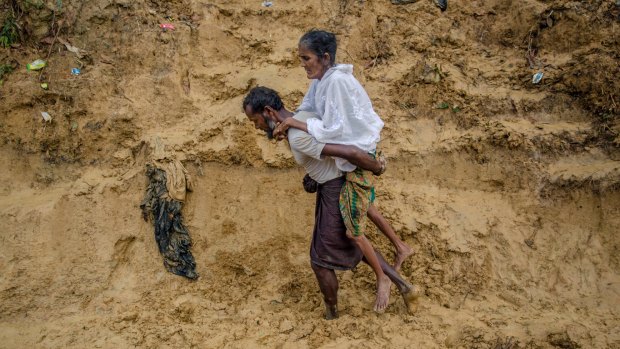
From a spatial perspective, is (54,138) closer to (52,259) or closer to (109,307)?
(52,259)

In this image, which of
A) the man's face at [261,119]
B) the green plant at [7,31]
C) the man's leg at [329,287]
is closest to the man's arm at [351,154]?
the man's face at [261,119]

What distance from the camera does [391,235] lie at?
3.43m

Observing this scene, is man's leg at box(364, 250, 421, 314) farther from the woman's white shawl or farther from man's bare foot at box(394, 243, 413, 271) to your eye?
the woman's white shawl

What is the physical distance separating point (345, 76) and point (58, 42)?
2884 millimetres

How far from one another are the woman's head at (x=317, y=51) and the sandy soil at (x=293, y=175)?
4.18 feet

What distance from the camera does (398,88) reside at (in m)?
4.44

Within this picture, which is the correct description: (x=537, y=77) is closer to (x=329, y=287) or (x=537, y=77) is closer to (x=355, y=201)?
(x=355, y=201)

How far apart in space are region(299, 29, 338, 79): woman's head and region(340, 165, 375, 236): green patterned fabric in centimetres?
62

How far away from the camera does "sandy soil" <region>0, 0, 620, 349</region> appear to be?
11.3 feet

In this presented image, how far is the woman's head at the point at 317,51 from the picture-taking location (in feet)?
9.56

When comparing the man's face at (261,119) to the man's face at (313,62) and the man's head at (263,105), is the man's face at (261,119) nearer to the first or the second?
the man's head at (263,105)

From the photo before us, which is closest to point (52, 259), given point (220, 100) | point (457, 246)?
point (220, 100)

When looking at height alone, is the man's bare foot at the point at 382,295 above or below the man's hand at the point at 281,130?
below

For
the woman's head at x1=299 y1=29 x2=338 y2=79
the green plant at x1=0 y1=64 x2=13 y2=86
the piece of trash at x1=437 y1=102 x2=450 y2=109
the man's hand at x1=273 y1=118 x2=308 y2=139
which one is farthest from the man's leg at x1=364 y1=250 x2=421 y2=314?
the green plant at x1=0 y1=64 x2=13 y2=86
